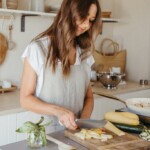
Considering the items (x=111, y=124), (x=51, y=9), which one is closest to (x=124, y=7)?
(x=51, y=9)

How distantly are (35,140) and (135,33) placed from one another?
87.3 inches

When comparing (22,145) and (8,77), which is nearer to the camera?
(22,145)

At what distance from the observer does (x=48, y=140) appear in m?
1.13

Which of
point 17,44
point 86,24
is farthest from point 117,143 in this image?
point 17,44

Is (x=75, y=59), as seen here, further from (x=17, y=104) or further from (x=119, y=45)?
(x=119, y=45)

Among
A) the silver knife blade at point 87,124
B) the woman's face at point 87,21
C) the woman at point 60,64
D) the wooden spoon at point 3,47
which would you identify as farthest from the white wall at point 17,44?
the silver knife blade at point 87,124

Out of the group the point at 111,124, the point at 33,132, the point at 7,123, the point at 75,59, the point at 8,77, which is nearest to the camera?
the point at 33,132

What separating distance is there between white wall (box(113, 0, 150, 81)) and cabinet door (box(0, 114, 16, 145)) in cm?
155

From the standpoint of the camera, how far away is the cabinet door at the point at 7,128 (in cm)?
189

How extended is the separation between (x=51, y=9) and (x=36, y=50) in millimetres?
1260

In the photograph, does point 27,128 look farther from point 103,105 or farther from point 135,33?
point 135,33

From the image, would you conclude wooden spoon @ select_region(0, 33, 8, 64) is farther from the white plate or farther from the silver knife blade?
the silver knife blade

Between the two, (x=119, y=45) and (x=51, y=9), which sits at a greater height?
(x=51, y=9)

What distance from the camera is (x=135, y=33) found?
3.05 metres
